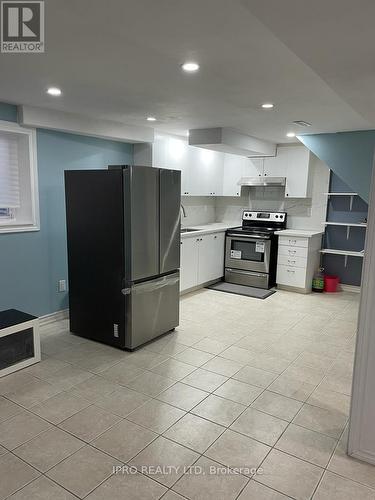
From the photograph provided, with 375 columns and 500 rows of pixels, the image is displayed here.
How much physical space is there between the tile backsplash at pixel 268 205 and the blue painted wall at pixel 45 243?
93.2 inches

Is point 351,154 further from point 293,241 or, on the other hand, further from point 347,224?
point 293,241

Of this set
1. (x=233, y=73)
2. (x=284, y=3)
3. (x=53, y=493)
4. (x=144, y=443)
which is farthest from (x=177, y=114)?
(x=53, y=493)

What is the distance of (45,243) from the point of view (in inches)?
158

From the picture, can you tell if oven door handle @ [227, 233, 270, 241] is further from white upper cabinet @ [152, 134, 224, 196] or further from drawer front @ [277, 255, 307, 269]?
white upper cabinet @ [152, 134, 224, 196]

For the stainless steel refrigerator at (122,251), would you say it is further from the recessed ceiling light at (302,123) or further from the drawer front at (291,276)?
the drawer front at (291,276)

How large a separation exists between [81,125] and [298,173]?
339 centimetres

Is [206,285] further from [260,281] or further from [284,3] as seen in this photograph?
[284,3]

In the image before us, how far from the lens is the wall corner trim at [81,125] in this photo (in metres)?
3.55

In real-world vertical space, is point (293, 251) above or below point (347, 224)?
below

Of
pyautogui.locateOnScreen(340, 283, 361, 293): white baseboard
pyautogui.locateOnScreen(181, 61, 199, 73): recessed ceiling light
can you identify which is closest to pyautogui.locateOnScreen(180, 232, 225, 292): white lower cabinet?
pyautogui.locateOnScreen(340, 283, 361, 293): white baseboard

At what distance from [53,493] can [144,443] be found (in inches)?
22.1

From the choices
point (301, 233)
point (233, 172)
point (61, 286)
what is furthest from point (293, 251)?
point (61, 286)


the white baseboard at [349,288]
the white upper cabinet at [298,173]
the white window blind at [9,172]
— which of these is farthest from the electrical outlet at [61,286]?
the white baseboard at [349,288]

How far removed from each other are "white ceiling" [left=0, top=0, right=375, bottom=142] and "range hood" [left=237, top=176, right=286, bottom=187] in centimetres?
212
